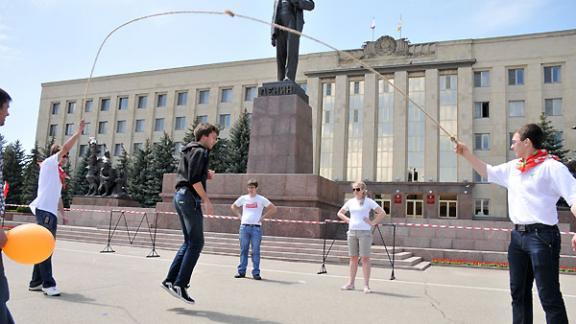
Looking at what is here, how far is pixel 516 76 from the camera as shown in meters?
42.6

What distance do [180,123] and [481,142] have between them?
33536 millimetres

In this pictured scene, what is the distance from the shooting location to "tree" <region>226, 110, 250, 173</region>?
41.2 meters

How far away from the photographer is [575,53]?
134ft

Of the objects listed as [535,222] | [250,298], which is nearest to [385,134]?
[250,298]

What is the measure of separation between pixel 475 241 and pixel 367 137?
31.5 meters

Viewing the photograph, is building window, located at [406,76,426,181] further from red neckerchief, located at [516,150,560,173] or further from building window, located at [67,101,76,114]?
building window, located at [67,101,76,114]

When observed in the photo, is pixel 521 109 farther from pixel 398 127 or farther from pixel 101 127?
pixel 101 127

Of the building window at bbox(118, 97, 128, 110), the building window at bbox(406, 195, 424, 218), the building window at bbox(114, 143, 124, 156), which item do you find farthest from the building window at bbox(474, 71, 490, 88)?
the building window at bbox(114, 143, 124, 156)

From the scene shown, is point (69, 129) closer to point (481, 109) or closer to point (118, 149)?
point (118, 149)

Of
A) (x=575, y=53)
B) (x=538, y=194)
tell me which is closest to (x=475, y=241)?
(x=538, y=194)

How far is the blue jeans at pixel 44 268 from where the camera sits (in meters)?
5.39

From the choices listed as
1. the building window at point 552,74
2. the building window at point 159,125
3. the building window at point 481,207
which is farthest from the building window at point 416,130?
the building window at point 159,125

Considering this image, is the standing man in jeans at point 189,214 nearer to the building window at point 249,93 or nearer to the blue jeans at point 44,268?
the blue jeans at point 44,268

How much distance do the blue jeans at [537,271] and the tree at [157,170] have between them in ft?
136
